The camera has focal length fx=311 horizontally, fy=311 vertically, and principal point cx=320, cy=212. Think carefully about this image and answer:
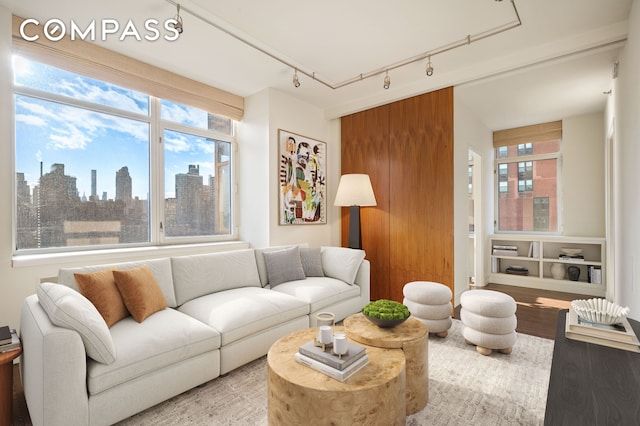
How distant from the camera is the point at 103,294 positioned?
79.4 inches

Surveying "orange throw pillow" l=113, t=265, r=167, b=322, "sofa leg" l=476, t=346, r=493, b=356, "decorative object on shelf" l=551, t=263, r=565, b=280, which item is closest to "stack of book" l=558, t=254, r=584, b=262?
"decorative object on shelf" l=551, t=263, r=565, b=280

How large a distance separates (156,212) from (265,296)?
1.67m

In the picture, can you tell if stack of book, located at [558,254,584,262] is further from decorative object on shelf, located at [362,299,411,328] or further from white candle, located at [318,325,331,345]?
white candle, located at [318,325,331,345]

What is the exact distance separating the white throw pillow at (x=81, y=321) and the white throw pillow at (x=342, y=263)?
2.28m

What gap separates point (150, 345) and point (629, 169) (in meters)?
3.54

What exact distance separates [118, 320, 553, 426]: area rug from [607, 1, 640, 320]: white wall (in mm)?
836

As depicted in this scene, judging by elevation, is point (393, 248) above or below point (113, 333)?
above

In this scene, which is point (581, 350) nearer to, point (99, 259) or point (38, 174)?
point (99, 259)

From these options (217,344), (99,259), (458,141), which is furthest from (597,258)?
(99,259)

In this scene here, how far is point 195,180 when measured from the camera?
3.81m

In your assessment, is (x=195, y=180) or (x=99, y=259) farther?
(x=195, y=180)

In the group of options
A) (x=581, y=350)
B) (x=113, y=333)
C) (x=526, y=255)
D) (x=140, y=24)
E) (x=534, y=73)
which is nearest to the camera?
(x=581, y=350)

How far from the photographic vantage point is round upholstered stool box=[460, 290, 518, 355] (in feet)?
8.05

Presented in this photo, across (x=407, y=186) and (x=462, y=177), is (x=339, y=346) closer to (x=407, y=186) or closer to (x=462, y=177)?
(x=407, y=186)
